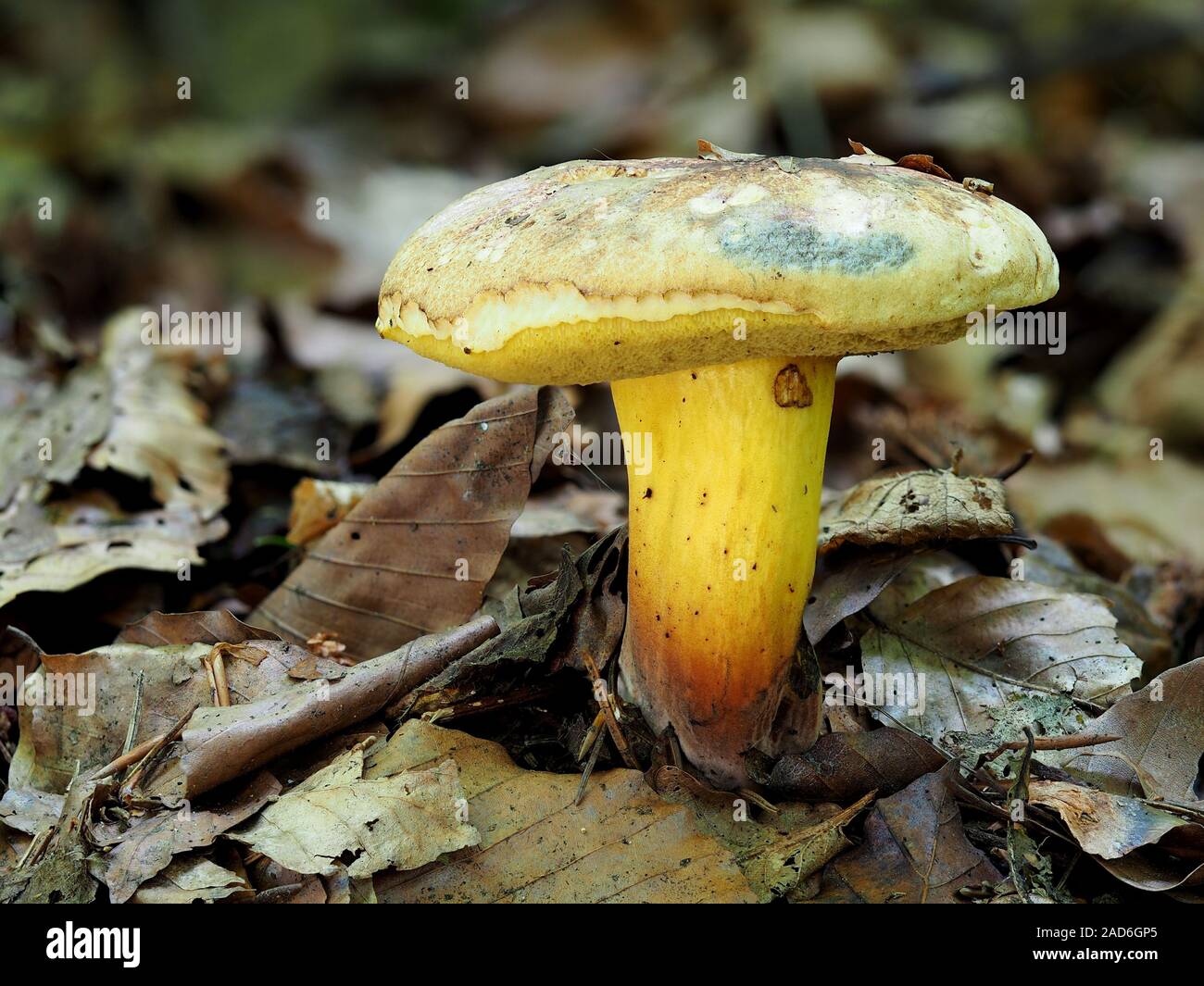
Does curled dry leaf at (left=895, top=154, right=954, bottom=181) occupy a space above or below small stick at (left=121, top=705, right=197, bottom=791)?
above

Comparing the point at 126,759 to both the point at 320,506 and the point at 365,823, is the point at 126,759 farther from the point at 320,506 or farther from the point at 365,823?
the point at 320,506

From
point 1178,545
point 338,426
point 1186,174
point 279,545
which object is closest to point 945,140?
point 1186,174

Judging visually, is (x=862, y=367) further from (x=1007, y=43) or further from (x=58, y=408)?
(x=1007, y=43)

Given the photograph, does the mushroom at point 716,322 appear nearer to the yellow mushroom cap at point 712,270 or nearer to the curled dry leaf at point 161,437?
the yellow mushroom cap at point 712,270

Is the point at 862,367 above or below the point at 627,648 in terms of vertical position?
below

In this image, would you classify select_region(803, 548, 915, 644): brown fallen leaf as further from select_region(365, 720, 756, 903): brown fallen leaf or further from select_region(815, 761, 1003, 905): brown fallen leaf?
select_region(365, 720, 756, 903): brown fallen leaf

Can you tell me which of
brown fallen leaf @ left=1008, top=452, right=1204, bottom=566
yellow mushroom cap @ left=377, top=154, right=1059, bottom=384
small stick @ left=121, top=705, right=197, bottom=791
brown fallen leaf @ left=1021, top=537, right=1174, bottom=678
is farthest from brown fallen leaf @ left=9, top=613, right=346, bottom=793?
brown fallen leaf @ left=1008, top=452, right=1204, bottom=566
